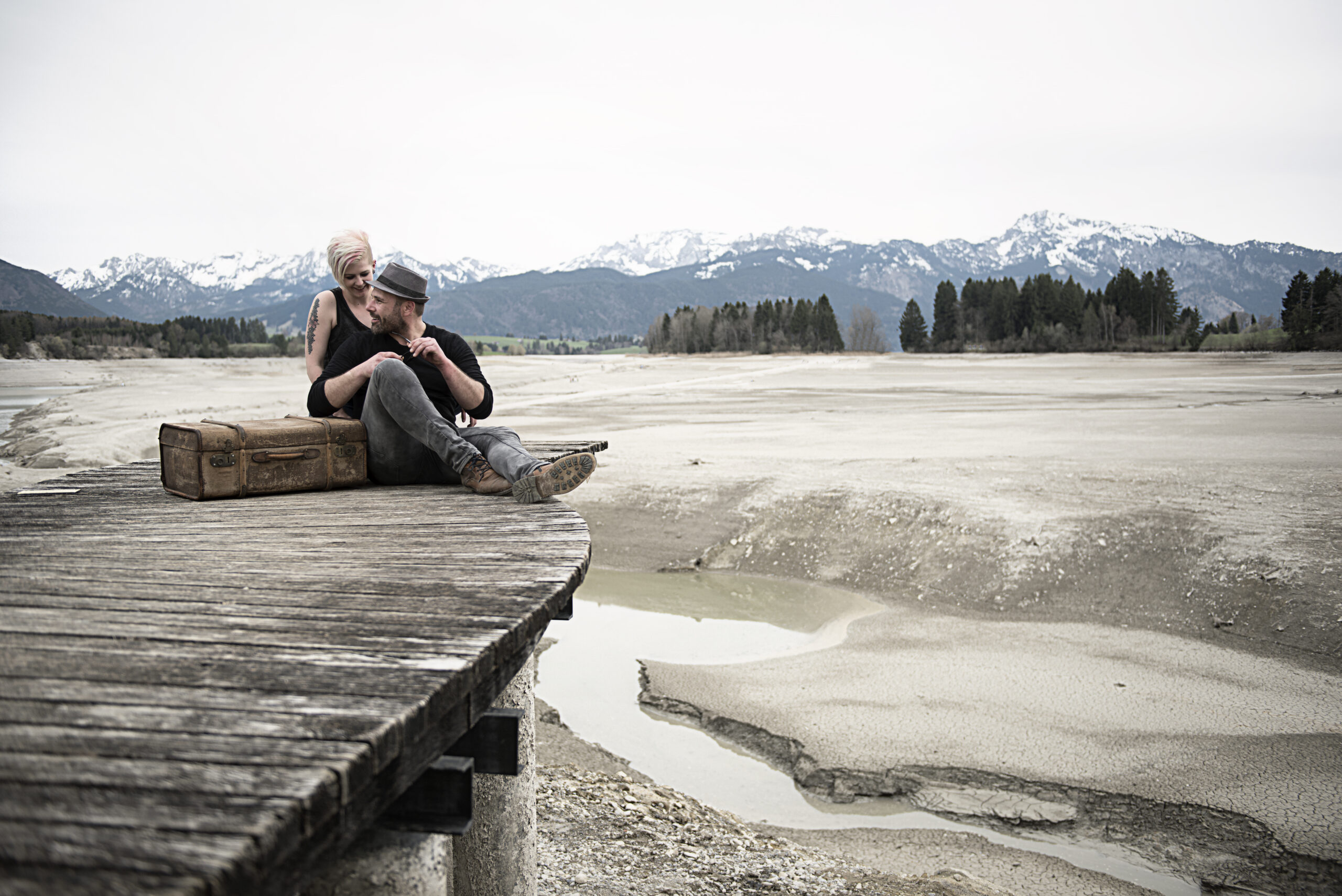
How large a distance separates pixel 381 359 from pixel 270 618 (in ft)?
8.72

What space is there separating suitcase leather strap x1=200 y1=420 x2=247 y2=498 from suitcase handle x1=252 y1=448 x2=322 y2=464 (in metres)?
0.06

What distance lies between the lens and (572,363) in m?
→ 95.2

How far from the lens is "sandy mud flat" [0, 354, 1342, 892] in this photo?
5332 mm

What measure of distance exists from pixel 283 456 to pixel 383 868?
3.03 metres

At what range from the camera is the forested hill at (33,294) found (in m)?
112

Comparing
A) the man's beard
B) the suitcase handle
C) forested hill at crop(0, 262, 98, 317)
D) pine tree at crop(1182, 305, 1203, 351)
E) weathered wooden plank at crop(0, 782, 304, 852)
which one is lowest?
weathered wooden plank at crop(0, 782, 304, 852)

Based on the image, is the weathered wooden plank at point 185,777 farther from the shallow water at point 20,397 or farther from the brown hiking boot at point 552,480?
the shallow water at point 20,397

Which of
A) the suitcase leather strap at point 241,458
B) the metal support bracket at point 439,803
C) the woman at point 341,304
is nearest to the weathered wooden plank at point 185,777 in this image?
the metal support bracket at point 439,803

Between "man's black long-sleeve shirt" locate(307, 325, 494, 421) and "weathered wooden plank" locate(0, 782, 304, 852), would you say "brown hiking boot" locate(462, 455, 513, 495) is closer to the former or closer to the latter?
"man's black long-sleeve shirt" locate(307, 325, 494, 421)

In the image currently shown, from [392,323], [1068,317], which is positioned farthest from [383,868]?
[1068,317]

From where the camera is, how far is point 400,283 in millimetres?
5004

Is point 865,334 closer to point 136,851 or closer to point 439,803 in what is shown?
point 439,803

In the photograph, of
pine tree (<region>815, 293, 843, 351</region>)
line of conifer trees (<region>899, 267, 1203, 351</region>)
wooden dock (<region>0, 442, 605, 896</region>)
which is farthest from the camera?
pine tree (<region>815, 293, 843, 351</region>)

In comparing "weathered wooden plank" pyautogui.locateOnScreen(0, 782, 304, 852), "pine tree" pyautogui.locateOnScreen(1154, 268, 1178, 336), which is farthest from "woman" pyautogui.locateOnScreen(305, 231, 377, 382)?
"pine tree" pyautogui.locateOnScreen(1154, 268, 1178, 336)
